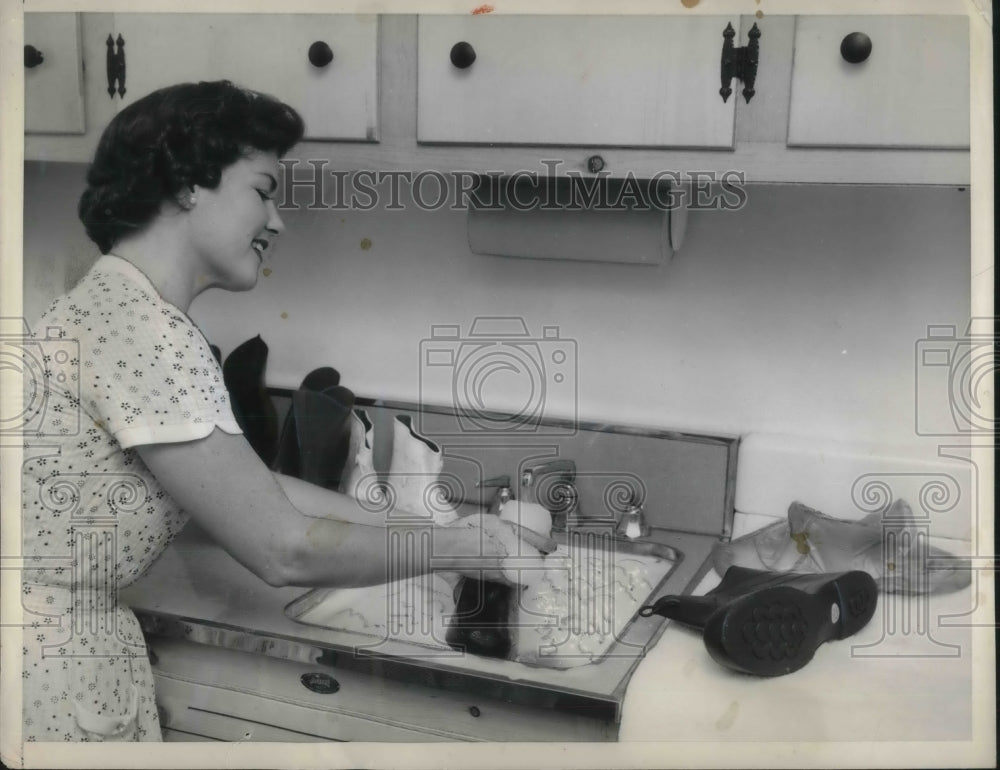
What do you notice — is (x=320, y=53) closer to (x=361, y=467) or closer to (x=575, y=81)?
(x=575, y=81)

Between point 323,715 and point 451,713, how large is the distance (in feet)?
0.51

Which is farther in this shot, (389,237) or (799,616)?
(389,237)

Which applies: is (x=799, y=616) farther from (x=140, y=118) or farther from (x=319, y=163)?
(x=140, y=118)

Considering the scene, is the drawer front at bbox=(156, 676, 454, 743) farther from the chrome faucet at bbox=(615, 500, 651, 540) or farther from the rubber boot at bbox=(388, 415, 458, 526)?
the chrome faucet at bbox=(615, 500, 651, 540)

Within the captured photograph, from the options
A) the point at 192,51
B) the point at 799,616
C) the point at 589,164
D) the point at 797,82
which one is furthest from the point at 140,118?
the point at 799,616

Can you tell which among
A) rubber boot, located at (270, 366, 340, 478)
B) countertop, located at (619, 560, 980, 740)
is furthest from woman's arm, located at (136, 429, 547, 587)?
countertop, located at (619, 560, 980, 740)

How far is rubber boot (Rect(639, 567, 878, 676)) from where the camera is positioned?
94cm

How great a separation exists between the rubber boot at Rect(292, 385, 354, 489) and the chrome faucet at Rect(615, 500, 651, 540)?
1.26ft

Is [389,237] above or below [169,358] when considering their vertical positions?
above

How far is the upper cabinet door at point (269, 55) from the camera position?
101cm

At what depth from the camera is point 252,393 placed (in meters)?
1.23

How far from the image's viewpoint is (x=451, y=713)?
3.21ft

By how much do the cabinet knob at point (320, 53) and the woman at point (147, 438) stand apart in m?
0.07

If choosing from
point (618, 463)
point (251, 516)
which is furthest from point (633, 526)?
point (251, 516)
